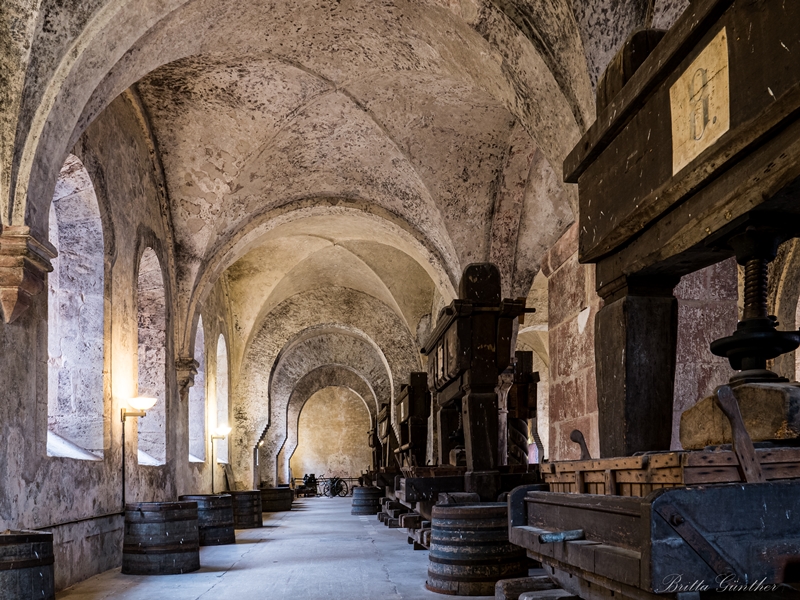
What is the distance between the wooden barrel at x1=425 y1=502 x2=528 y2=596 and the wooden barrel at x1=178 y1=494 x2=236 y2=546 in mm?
4762

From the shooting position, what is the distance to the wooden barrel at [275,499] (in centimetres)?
1697

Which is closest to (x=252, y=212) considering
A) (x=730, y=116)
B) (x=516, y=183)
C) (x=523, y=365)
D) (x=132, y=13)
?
(x=516, y=183)

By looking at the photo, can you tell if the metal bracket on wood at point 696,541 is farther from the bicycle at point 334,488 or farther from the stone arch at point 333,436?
the stone arch at point 333,436

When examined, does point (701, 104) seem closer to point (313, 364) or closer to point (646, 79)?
point (646, 79)

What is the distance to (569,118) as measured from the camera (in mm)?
6176

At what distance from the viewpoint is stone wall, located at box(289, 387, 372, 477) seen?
3119 centimetres

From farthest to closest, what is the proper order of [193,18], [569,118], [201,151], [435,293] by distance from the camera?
[435,293]
[201,151]
[193,18]
[569,118]

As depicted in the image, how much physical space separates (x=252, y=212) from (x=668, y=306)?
1010 cm

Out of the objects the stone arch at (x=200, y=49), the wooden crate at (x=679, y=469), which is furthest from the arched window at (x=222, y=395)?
the wooden crate at (x=679, y=469)

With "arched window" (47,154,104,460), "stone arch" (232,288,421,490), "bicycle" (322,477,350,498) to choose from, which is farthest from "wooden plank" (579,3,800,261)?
"bicycle" (322,477,350,498)

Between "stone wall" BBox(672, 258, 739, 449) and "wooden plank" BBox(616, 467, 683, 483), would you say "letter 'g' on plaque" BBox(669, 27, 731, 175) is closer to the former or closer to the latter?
"wooden plank" BBox(616, 467, 683, 483)

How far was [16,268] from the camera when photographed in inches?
218

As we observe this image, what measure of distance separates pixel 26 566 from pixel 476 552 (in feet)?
9.60

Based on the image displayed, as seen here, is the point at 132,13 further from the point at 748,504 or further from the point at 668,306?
the point at 748,504
